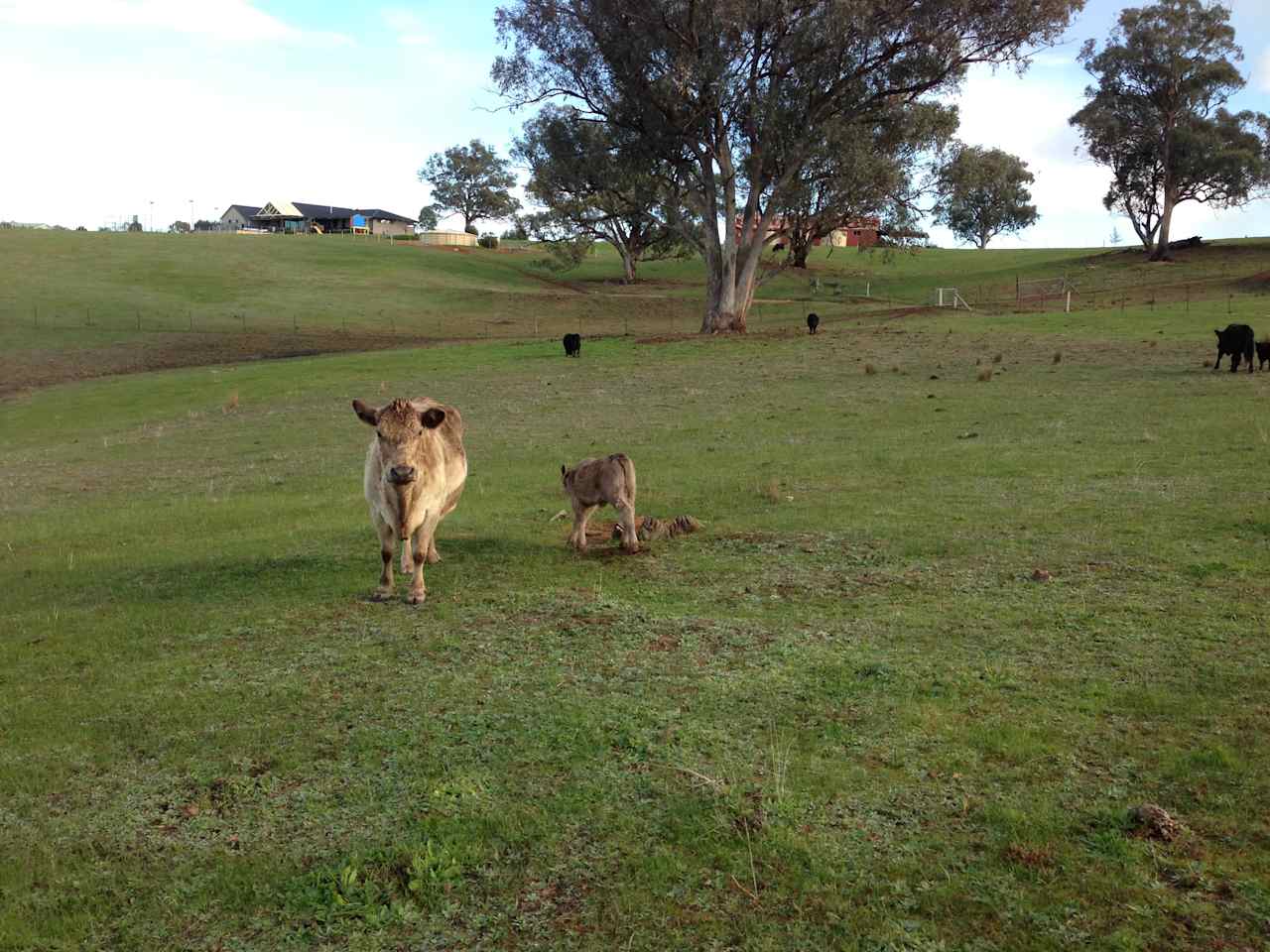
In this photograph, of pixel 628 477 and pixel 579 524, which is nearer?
pixel 628 477

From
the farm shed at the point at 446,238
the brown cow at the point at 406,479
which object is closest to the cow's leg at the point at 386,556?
the brown cow at the point at 406,479

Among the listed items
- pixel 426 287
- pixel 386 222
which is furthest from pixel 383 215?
pixel 426 287

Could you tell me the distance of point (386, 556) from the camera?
419 inches

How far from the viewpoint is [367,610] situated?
10055 mm

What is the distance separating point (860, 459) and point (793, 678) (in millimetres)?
11219

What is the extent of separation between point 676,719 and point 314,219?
557 feet

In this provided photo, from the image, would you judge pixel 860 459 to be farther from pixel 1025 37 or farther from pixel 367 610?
pixel 1025 37

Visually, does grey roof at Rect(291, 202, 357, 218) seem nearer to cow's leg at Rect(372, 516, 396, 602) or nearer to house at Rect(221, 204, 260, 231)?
house at Rect(221, 204, 260, 231)

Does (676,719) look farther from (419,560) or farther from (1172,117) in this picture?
(1172,117)

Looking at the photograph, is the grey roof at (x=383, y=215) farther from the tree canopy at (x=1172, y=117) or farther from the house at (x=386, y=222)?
the tree canopy at (x=1172, y=117)

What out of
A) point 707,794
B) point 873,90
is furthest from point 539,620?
point 873,90

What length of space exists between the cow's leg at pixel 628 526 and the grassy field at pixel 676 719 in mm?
451

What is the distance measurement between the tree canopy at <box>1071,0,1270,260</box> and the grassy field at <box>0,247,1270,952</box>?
7420 centimetres

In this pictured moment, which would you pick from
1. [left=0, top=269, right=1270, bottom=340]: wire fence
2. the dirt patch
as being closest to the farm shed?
[left=0, top=269, right=1270, bottom=340]: wire fence
